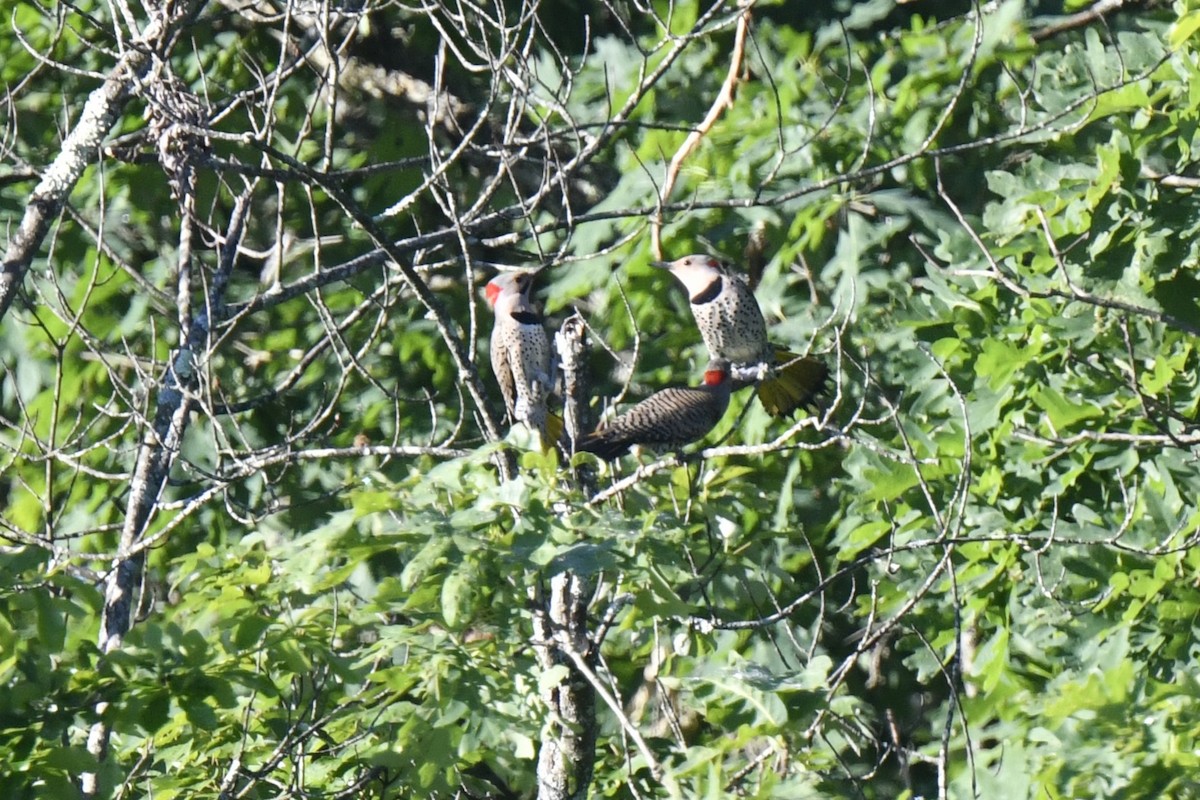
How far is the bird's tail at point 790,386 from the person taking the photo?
20.3 ft

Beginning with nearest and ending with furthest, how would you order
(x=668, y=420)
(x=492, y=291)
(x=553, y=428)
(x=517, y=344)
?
(x=668, y=420) → (x=553, y=428) → (x=517, y=344) → (x=492, y=291)

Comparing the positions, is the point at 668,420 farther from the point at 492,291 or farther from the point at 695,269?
the point at 492,291

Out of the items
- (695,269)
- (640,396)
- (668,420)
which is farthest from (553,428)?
(640,396)

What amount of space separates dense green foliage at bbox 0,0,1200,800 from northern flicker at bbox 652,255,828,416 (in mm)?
156

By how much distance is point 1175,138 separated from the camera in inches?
219

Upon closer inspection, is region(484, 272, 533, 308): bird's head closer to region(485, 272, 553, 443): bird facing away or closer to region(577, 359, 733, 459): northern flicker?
region(485, 272, 553, 443): bird facing away

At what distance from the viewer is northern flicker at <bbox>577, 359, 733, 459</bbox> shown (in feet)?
16.5

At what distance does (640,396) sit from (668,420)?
1378 mm

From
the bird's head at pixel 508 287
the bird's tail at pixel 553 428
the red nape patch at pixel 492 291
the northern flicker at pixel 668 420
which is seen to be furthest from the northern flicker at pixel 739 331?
the bird's tail at pixel 553 428

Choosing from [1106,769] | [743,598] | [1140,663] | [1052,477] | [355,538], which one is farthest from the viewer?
[743,598]

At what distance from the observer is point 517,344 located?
20.3ft

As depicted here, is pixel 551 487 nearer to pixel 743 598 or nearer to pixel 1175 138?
→ pixel 743 598

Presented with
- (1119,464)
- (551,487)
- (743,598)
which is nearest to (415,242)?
(551,487)

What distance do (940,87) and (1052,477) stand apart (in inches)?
63.8
